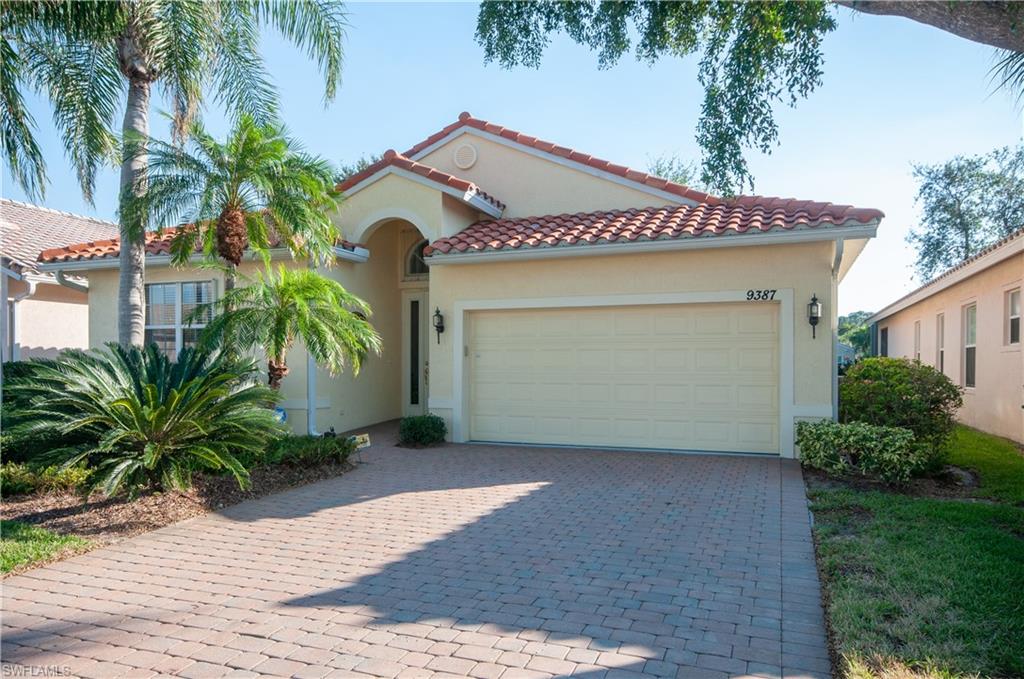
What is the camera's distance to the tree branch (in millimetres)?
4551

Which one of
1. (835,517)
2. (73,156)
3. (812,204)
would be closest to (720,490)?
(835,517)

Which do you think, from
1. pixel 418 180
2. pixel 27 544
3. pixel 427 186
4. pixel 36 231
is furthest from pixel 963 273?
pixel 36 231

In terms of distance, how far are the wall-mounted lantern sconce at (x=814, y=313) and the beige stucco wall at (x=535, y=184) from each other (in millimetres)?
3813

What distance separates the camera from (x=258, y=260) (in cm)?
1217

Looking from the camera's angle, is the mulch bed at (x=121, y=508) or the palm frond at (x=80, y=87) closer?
the mulch bed at (x=121, y=508)

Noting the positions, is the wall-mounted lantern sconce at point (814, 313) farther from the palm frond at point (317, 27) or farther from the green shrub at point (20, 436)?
the green shrub at point (20, 436)

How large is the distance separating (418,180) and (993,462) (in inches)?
414

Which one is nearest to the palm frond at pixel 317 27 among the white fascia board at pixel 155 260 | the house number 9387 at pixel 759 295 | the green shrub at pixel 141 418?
the white fascia board at pixel 155 260

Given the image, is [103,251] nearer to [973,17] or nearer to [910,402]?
[973,17]

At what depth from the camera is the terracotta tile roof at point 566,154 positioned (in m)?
12.4

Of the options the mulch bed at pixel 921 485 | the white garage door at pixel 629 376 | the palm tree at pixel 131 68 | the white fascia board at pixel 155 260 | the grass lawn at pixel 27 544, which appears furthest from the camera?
the white fascia board at pixel 155 260

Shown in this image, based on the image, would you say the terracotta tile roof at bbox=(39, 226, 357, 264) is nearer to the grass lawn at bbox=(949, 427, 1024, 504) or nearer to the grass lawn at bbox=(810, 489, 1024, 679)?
the grass lawn at bbox=(810, 489, 1024, 679)

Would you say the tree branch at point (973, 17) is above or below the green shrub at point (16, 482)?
above

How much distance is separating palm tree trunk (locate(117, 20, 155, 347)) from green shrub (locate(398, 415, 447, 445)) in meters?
4.31
